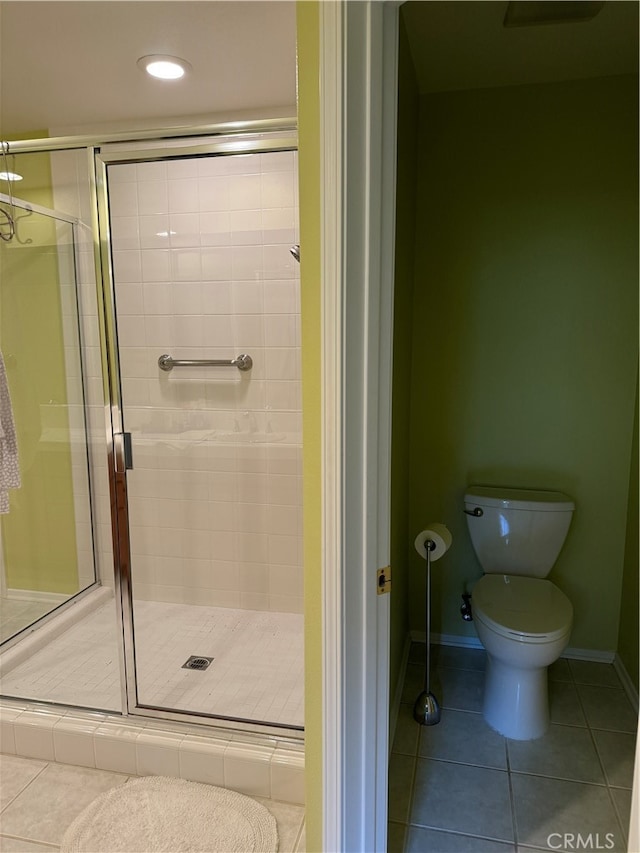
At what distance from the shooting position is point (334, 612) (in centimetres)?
121

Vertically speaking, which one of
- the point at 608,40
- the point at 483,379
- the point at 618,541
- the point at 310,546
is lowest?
the point at 618,541

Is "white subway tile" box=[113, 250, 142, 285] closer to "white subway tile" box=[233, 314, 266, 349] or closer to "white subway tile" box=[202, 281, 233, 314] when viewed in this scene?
"white subway tile" box=[202, 281, 233, 314]

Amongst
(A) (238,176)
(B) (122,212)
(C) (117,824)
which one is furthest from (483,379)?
(C) (117,824)

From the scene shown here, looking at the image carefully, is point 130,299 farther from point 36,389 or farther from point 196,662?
point 196,662

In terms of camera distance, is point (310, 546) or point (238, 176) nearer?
point (310, 546)

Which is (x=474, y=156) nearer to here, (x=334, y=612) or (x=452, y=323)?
(x=452, y=323)

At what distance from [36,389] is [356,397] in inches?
82.3

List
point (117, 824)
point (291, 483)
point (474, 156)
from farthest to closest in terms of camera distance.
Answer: point (291, 483)
point (474, 156)
point (117, 824)

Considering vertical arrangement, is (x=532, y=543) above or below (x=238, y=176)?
below

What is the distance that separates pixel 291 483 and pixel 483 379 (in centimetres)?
100

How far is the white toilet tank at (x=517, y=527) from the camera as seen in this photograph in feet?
7.36

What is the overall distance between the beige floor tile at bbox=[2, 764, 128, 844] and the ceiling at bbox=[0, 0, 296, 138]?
2.37 meters

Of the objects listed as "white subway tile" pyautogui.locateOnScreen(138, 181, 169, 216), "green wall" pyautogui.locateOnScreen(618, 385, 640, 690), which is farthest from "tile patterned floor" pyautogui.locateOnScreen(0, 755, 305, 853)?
"white subway tile" pyautogui.locateOnScreen(138, 181, 169, 216)

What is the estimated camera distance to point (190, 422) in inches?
106
